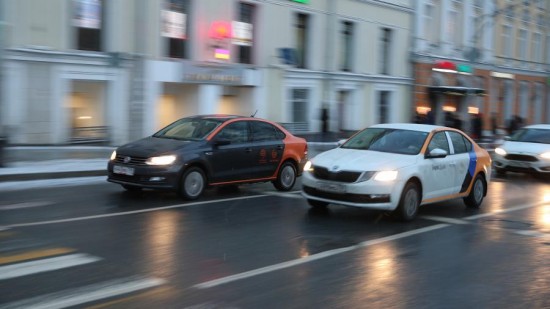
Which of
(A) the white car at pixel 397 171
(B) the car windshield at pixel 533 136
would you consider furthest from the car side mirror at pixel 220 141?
(B) the car windshield at pixel 533 136

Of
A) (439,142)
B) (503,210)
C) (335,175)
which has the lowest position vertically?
(503,210)

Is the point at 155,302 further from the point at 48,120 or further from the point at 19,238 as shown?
the point at 48,120

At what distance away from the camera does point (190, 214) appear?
952 cm

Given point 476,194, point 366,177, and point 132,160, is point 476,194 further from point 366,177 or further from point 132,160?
point 132,160

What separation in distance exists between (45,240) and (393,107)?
27889 millimetres

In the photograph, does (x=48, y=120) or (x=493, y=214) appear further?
(x=48, y=120)

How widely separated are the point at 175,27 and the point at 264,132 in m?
10.8

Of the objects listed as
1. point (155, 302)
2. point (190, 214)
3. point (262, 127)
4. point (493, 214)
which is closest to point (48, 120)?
point (262, 127)

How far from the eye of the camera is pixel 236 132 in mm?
11930

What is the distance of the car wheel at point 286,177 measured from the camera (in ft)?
41.7

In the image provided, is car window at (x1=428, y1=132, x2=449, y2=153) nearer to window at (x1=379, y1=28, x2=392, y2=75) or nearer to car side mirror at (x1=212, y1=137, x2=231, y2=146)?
car side mirror at (x1=212, y1=137, x2=231, y2=146)

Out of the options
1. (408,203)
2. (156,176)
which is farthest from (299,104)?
(408,203)

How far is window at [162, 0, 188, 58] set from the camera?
21703 millimetres

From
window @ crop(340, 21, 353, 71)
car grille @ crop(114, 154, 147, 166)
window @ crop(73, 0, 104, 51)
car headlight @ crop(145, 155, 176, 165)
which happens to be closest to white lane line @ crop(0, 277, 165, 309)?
car headlight @ crop(145, 155, 176, 165)
